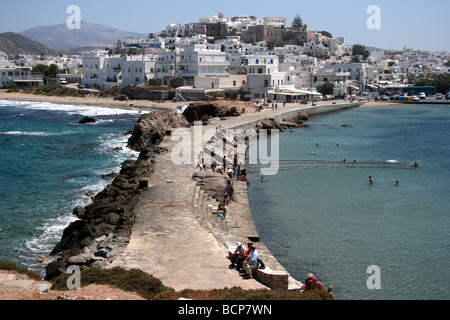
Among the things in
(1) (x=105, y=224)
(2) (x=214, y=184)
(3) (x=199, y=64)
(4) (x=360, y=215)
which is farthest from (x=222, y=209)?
(3) (x=199, y=64)

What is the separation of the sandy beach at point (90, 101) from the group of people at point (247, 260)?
155 feet

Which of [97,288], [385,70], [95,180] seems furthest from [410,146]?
[385,70]

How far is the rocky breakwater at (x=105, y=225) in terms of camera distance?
1209 centimetres

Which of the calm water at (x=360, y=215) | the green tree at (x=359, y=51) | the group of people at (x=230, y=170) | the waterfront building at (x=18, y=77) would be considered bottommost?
the calm water at (x=360, y=215)

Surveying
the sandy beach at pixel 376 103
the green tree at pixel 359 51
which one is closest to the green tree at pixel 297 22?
the green tree at pixel 359 51

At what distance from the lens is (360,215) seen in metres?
19.1

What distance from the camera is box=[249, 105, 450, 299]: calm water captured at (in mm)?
13508

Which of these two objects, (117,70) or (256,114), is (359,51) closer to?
(117,70)

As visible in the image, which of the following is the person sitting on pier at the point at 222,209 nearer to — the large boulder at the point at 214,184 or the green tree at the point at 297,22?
the large boulder at the point at 214,184

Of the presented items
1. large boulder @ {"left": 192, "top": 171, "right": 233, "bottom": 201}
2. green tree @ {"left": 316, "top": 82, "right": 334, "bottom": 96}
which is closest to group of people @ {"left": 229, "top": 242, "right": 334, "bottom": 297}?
large boulder @ {"left": 192, "top": 171, "right": 233, "bottom": 201}

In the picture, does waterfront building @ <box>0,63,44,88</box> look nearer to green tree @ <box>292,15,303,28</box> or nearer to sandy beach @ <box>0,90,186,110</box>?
sandy beach @ <box>0,90,186,110</box>

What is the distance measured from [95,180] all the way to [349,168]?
14.1 metres

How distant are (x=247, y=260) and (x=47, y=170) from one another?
20236 mm
